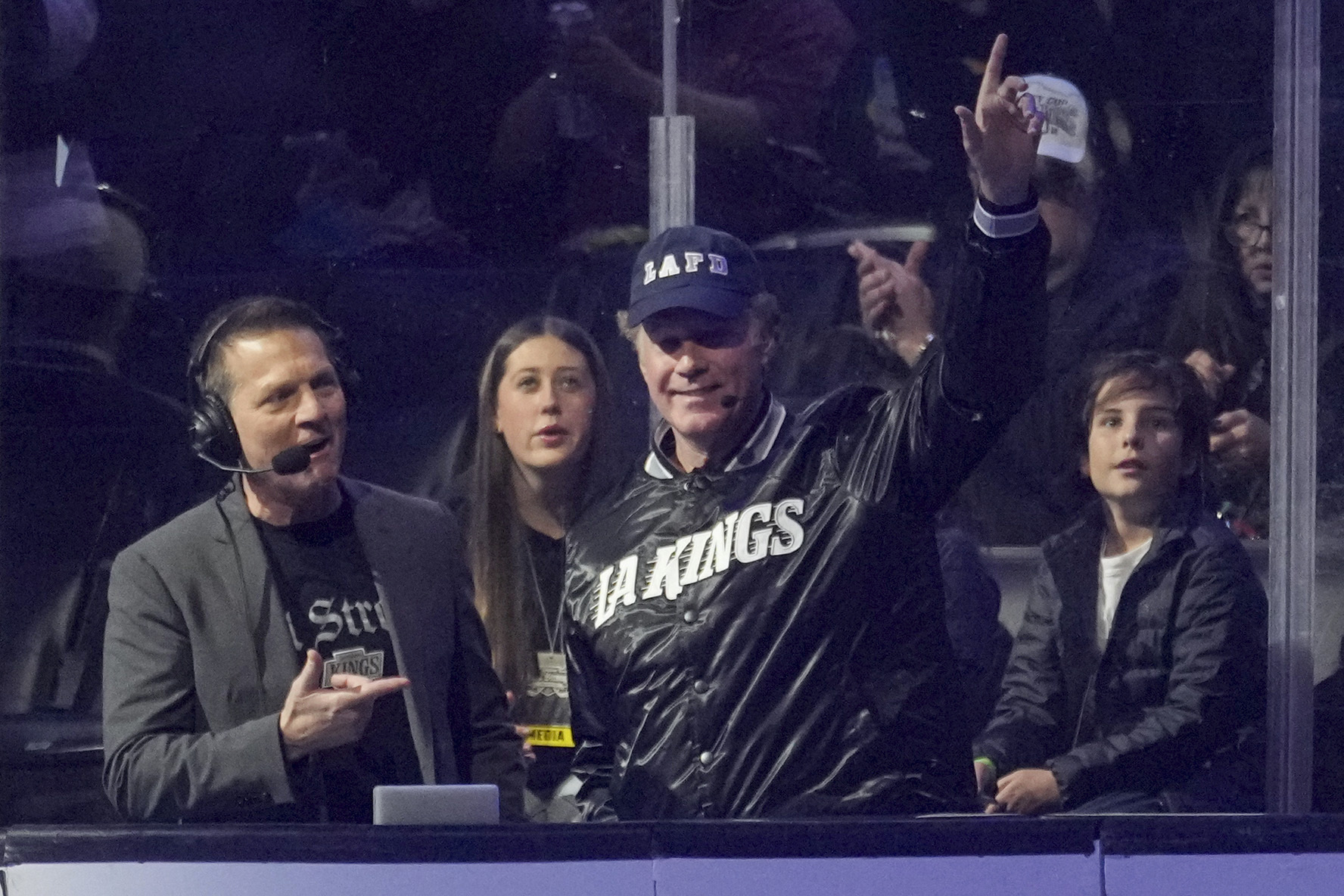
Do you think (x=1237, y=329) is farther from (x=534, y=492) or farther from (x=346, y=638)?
(x=346, y=638)

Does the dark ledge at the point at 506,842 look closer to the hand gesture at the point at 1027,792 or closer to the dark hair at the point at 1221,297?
the hand gesture at the point at 1027,792

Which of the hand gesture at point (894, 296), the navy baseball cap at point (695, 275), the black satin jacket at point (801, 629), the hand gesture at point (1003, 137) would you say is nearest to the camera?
the hand gesture at point (1003, 137)

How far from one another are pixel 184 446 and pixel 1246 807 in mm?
2146

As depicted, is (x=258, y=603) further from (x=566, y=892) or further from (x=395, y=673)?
(x=566, y=892)

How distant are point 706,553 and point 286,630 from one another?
0.79 m

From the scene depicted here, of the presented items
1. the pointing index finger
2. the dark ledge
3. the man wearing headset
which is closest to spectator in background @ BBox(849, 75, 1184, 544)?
the pointing index finger

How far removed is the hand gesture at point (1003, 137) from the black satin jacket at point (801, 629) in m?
0.34

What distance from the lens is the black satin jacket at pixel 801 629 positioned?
3.89 metres

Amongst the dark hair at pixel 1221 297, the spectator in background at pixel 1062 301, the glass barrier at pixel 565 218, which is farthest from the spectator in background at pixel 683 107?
the dark hair at pixel 1221 297

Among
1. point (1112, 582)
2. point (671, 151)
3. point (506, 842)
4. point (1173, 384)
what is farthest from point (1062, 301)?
point (506, 842)

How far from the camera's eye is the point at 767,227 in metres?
4.27

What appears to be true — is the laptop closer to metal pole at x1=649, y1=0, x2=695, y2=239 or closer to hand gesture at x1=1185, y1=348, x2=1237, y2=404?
metal pole at x1=649, y1=0, x2=695, y2=239

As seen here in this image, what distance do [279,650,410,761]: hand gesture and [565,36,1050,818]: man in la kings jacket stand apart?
42 cm

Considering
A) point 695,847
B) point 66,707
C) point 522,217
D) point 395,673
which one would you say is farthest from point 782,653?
point 66,707
